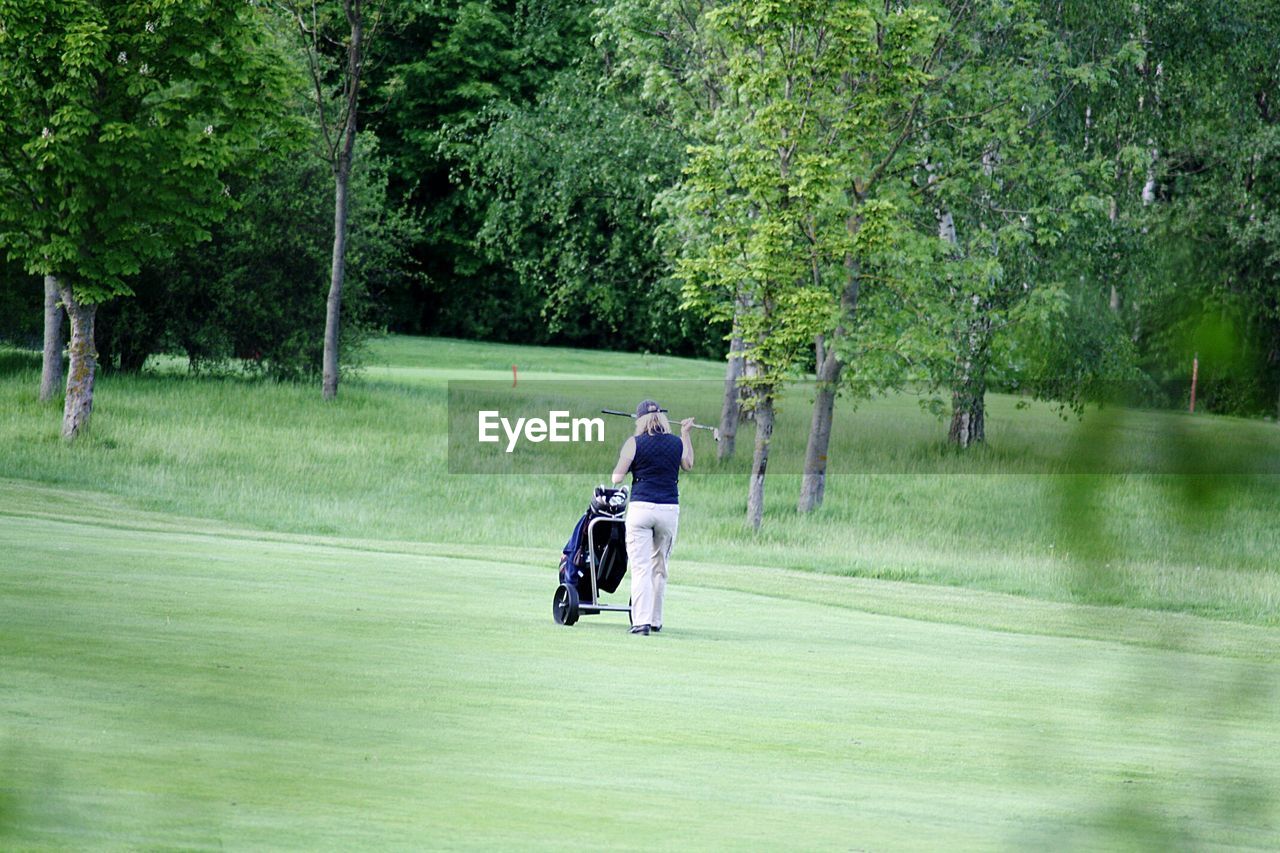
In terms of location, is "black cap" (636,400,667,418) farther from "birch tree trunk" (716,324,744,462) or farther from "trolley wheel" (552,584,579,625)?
"birch tree trunk" (716,324,744,462)

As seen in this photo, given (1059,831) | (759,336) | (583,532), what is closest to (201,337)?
(759,336)

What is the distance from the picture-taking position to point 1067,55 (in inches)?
1176

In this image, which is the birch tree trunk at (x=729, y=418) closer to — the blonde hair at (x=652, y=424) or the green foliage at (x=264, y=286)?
the green foliage at (x=264, y=286)

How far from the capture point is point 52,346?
40344mm

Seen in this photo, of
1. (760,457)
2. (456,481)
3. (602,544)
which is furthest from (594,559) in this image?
(456,481)

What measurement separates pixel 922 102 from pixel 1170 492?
30361 millimetres

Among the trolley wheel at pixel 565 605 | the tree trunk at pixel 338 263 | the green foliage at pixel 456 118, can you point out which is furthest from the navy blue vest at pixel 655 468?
the green foliage at pixel 456 118

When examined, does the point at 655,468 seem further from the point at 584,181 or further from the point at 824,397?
the point at 584,181

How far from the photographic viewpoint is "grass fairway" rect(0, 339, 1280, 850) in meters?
1.49

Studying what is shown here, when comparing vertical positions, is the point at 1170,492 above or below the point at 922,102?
below

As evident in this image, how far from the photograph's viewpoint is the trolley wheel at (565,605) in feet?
44.0

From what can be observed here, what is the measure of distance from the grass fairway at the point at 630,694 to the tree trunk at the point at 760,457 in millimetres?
3327

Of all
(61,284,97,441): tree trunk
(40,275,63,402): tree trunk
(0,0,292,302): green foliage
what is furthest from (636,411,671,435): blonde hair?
(40,275,63,402): tree trunk

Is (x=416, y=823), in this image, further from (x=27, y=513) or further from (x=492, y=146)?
(x=492, y=146)
